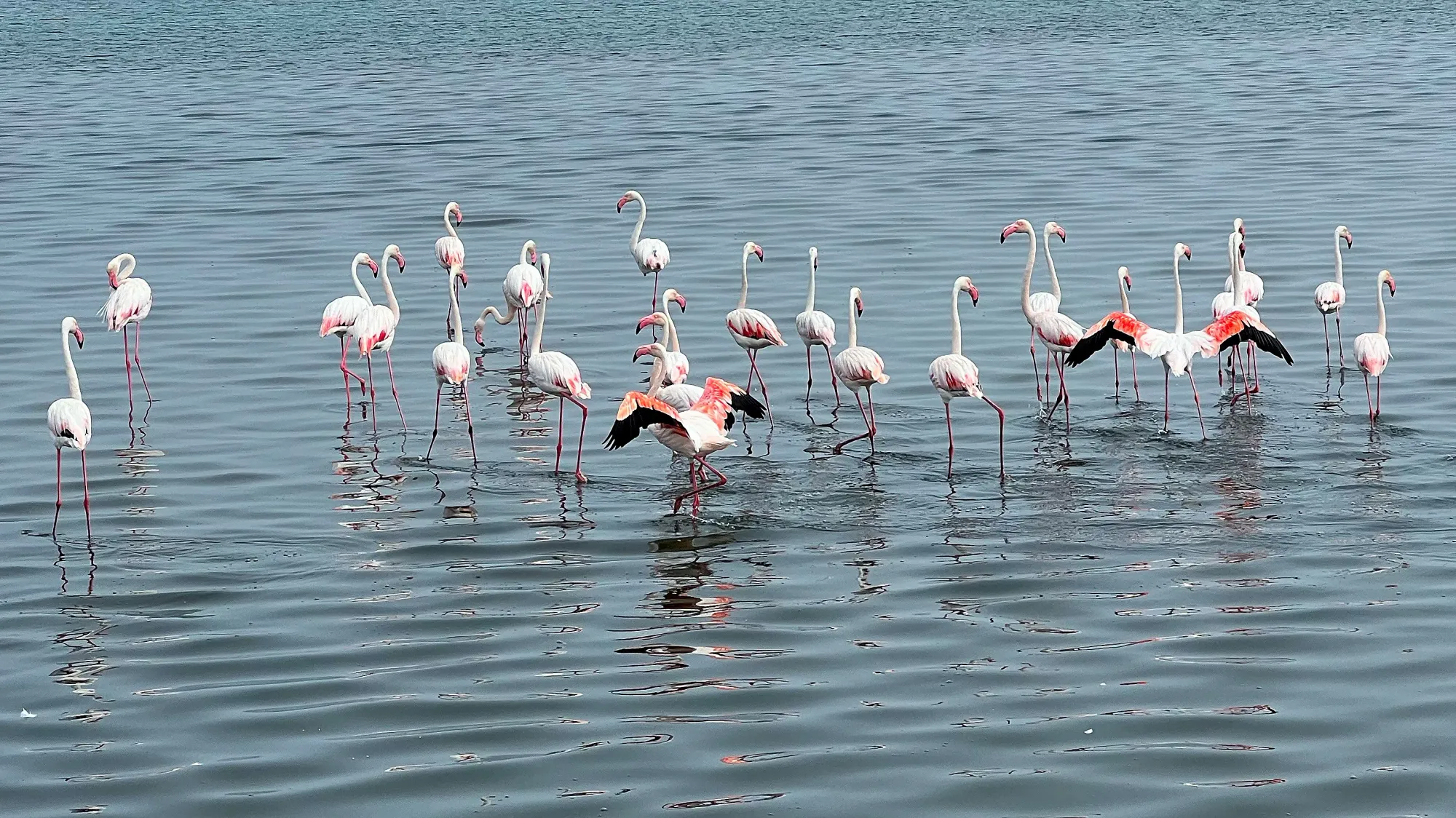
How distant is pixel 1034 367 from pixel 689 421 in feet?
11.2

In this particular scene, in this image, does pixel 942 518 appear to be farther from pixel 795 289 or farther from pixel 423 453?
pixel 795 289

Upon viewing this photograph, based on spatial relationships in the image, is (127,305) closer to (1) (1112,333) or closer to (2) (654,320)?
(2) (654,320)

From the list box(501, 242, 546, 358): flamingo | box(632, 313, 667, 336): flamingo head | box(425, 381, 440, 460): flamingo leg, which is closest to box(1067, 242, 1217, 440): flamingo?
box(632, 313, 667, 336): flamingo head

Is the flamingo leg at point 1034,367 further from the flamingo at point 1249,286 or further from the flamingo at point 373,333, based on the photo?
the flamingo at point 373,333

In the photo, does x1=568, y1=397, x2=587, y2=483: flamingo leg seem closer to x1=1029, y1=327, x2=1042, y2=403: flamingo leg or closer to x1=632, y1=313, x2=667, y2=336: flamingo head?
x1=632, y1=313, x2=667, y2=336: flamingo head

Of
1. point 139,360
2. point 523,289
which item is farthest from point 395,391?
point 139,360

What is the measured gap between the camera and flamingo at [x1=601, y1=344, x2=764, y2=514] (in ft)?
29.5

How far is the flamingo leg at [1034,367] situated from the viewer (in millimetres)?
11367

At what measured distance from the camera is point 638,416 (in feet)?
29.6

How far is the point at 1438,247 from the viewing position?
1518 centimetres

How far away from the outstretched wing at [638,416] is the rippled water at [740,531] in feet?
1.64

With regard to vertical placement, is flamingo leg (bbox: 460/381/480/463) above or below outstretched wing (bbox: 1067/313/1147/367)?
below

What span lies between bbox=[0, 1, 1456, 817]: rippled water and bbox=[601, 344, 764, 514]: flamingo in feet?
0.98

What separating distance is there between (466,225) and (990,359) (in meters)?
7.27
